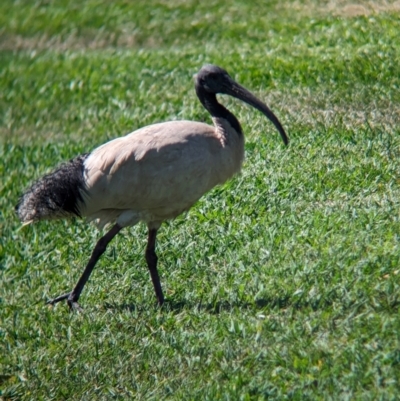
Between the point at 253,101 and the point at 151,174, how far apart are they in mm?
912

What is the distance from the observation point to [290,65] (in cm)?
998

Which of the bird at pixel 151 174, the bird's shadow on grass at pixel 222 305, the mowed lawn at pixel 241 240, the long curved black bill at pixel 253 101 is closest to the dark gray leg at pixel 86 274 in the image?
the bird at pixel 151 174

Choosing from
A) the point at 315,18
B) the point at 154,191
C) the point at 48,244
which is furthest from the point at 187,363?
the point at 315,18

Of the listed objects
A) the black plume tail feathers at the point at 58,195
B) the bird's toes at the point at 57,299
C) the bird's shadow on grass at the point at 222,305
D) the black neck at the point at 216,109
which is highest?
the black neck at the point at 216,109

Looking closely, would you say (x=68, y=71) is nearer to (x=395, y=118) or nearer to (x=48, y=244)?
(x=48, y=244)

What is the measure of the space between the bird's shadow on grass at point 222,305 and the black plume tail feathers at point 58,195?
2.58ft

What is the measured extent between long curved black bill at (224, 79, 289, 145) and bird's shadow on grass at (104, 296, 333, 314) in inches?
49.2

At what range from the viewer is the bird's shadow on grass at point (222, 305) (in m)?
5.72

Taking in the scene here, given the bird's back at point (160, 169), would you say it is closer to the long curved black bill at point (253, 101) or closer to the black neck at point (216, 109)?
the black neck at point (216, 109)

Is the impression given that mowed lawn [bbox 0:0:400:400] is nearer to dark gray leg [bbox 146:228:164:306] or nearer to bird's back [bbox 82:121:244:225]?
dark gray leg [bbox 146:228:164:306]

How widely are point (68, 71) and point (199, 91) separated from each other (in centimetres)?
602

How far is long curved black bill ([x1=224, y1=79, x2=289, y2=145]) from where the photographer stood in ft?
21.3

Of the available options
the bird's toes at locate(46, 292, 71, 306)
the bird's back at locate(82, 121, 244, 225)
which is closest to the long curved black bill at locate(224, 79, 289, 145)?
the bird's back at locate(82, 121, 244, 225)

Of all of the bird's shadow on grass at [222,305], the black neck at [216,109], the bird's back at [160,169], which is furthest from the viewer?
the black neck at [216,109]
